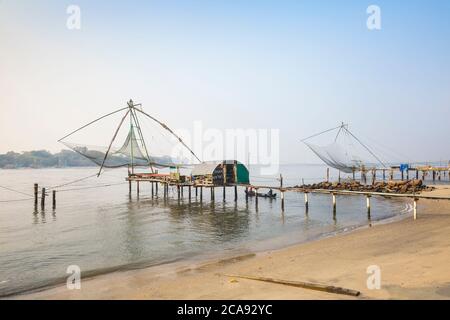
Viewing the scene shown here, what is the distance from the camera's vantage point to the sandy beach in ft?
27.3

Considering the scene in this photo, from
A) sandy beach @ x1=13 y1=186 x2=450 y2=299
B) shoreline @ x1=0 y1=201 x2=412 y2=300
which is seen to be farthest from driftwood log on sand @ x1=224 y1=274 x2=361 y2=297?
shoreline @ x1=0 y1=201 x2=412 y2=300

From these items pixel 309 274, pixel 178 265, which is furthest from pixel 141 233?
pixel 309 274

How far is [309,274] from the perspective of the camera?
34.1 ft

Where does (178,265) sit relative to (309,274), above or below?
below

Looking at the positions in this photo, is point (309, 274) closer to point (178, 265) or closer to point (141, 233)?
point (178, 265)

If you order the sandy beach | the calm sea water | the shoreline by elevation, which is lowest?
the calm sea water

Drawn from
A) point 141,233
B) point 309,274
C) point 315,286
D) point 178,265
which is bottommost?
point 141,233

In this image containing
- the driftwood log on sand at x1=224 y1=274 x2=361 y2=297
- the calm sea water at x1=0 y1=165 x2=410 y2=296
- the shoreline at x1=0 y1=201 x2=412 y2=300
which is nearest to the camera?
the driftwood log on sand at x1=224 y1=274 x2=361 y2=297

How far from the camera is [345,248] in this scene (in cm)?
1462

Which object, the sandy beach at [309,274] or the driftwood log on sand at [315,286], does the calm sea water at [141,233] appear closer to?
the sandy beach at [309,274]

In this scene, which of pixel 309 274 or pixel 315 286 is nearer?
pixel 315 286

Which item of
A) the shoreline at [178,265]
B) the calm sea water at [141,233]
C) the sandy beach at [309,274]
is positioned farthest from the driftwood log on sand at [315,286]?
the calm sea water at [141,233]

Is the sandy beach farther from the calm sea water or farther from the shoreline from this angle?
the calm sea water
